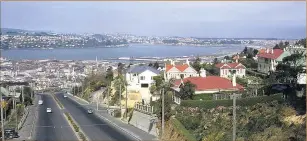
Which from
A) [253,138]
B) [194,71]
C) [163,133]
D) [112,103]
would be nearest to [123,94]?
[112,103]

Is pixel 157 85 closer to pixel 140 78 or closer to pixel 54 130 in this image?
pixel 140 78

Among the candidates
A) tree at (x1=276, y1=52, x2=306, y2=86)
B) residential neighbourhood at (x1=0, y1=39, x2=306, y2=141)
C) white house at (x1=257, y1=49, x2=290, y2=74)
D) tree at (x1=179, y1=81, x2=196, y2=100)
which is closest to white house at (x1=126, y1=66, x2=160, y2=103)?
residential neighbourhood at (x1=0, y1=39, x2=306, y2=141)

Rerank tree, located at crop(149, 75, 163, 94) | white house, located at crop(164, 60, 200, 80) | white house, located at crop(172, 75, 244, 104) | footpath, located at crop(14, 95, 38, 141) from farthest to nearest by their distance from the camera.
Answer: white house, located at crop(164, 60, 200, 80) → tree, located at crop(149, 75, 163, 94) → white house, located at crop(172, 75, 244, 104) → footpath, located at crop(14, 95, 38, 141)

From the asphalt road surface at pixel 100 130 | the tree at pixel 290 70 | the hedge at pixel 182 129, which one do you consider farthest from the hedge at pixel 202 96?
the hedge at pixel 182 129

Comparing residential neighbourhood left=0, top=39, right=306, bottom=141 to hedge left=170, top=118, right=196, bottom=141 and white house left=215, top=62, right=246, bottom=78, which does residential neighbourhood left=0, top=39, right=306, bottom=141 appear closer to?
white house left=215, top=62, right=246, bottom=78

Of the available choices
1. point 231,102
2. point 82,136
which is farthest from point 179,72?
point 82,136

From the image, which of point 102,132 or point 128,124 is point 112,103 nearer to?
point 128,124

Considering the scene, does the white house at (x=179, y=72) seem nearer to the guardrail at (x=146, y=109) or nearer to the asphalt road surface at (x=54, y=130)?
the asphalt road surface at (x=54, y=130)

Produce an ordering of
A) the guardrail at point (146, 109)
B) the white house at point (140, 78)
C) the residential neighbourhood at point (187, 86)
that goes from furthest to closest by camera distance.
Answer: the white house at point (140, 78)
the guardrail at point (146, 109)
the residential neighbourhood at point (187, 86)

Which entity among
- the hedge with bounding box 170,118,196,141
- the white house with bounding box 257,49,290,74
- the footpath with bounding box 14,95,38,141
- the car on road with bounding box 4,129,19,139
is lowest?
the footpath with bounding box 14,95,38,141
